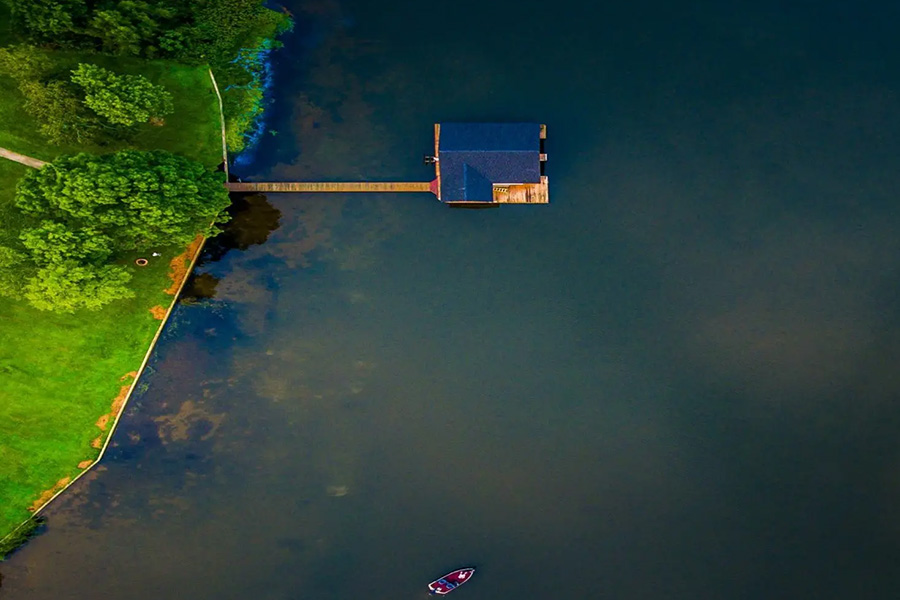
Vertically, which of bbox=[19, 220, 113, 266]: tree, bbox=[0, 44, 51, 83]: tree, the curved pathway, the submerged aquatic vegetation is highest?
bbox=[0, 44, 51, 83]: tree

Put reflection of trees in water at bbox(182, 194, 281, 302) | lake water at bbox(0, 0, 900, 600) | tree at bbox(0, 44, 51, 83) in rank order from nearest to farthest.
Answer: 1. tree at bbox(0, 44, 51, 83)
2. lake water at bbox(0, 0, 900, 600)
3. reflection of trees in water at bbox(182, 194, 281, 302)

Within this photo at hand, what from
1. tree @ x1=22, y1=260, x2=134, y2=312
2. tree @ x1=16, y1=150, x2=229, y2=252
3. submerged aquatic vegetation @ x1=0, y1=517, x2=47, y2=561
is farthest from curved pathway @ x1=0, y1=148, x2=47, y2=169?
submerged aquatic vegetation @ x1=0, y1=517, x2=47, y2=561

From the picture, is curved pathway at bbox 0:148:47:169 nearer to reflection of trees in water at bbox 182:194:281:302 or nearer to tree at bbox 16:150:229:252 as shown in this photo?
tree at bbox 16:150:229:252

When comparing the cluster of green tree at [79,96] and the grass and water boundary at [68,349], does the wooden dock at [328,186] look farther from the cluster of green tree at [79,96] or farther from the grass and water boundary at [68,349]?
the cluster of green tree at [79,96]

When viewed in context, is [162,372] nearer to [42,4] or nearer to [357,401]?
[357,401]

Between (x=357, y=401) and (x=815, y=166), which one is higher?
(x=815, y=166)

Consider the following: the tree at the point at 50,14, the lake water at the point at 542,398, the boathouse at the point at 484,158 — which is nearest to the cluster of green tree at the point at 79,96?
the tree at the point at 50,14

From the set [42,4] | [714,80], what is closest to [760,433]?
[714,80]
